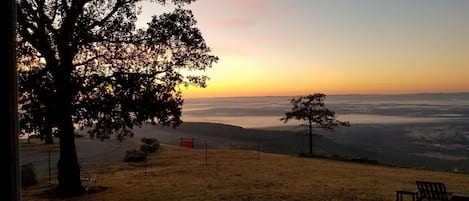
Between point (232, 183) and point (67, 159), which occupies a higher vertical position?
point (67, 159)

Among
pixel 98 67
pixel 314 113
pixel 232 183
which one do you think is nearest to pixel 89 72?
pixel 98 67

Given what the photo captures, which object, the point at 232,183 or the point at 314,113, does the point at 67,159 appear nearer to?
the point at 232,183

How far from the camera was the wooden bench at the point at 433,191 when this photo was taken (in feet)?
44.5

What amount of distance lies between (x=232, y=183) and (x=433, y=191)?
10047 mm

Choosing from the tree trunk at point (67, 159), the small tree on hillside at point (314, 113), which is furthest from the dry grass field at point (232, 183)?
the small tree on hillside at point (314, 113)

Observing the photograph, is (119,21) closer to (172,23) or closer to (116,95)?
(172,23)

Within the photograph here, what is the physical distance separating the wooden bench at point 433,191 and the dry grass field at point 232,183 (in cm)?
274

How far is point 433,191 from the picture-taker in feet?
45.3

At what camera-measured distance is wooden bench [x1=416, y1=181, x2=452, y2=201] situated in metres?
13.6

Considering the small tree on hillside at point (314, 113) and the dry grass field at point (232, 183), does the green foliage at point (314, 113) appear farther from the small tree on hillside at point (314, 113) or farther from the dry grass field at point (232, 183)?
the dry grass field at point (232, 183)

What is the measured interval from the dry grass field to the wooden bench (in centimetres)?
274

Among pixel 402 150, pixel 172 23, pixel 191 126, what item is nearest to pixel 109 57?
pixel 172 23

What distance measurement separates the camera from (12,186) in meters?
2.11

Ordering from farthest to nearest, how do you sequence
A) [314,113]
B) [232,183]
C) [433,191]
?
[314,113] → [232,183] → [433,191]
